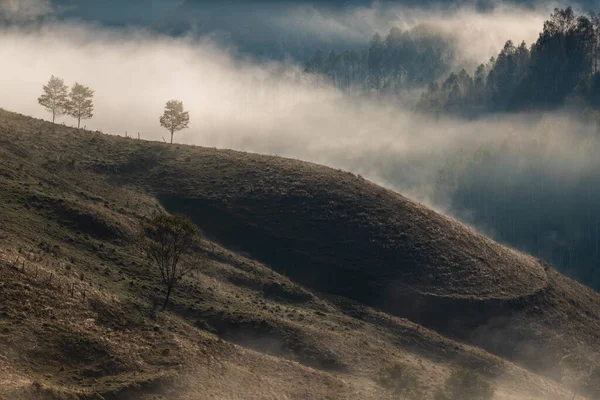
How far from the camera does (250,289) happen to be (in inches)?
3561

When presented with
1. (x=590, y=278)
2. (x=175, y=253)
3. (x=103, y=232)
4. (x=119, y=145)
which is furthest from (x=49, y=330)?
(x=590, y=278)

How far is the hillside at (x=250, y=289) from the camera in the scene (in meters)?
61.2

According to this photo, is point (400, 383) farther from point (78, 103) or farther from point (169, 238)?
point (78, 103)

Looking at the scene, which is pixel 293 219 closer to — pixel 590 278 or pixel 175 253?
pixel 175 253

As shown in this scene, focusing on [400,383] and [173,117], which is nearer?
[400,383]

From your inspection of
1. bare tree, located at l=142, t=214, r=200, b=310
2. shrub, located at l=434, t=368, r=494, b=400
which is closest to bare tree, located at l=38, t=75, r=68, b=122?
bare tree, located at l=142, t=214, r=200, b=310

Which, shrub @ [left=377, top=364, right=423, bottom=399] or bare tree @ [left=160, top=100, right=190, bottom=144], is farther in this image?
bare tree @ [left=160, top=100, right=190, bottom=144]

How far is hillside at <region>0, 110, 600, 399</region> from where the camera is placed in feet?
201

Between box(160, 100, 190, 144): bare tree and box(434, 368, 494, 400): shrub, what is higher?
box(160, 100, 190, 144): bare tree

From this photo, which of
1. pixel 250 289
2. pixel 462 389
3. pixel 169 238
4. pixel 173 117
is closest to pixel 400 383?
pixel 462 389

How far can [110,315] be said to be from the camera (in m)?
65.9

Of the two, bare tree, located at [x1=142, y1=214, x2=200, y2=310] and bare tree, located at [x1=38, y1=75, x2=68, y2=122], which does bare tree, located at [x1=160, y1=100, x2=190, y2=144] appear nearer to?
bare tree, located at [x1=38, y1=75, x2=68, y2=122]

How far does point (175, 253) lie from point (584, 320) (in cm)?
6309

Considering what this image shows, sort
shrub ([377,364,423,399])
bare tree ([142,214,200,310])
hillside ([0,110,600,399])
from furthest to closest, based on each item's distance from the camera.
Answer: bare tree ([142,214,200,310]) → shrub ([377,364,423,399]) → hillside ([0,110,600,399])
